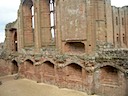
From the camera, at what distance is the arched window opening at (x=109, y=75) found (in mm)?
12578

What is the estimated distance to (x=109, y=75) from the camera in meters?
12.9

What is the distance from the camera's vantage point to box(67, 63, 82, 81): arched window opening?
48.1 ft

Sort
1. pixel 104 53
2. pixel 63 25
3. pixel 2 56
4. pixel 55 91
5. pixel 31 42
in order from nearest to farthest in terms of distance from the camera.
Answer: pixel 104 53 < pixel 55 91 < pixel 63 25 < pixel 31 42 < pixel 2 56

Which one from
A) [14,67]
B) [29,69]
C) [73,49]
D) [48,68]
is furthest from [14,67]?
[73,49]

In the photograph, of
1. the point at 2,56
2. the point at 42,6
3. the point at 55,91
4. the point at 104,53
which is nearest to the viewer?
the point at 104,53

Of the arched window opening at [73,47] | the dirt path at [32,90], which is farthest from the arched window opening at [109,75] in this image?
the arched window opening at [73,47]

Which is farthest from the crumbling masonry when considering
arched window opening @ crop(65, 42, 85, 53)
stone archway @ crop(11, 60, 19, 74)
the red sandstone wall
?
the red sandstone wall

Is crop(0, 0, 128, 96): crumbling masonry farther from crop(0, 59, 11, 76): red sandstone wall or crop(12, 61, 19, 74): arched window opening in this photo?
crop(0, 59, 11, 76): red sandstone wall

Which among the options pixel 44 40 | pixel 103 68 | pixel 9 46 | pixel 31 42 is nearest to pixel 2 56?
pixel 9 46

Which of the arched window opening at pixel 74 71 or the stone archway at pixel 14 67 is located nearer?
the arched window opening at pixel 74 71

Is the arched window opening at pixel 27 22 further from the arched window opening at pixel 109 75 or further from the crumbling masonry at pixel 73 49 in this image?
the arched window opening at pixel 109 75

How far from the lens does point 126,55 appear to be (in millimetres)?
11922

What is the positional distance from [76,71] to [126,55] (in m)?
4.08

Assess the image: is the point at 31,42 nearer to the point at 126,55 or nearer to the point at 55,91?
the point at 55,91
